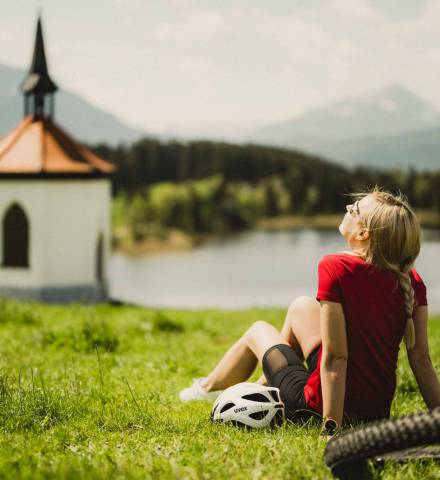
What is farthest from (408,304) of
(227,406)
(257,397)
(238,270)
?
(238,270)

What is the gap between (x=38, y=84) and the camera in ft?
84.9

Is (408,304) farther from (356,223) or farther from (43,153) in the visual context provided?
(43,153)

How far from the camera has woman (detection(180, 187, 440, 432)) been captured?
3740mm

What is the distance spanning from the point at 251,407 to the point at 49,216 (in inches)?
859

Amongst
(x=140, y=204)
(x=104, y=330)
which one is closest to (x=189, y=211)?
(x=140, y=204)

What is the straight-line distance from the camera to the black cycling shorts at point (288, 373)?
13.7ft

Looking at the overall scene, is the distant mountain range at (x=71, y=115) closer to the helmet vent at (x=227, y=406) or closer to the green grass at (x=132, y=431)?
the green grass at (x=132, y=431)

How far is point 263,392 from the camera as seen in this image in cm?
423

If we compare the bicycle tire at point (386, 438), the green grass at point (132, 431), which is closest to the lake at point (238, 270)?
the green grass at point (132, 431)

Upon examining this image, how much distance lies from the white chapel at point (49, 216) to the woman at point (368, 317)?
21.5 meters

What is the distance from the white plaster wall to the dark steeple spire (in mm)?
3431

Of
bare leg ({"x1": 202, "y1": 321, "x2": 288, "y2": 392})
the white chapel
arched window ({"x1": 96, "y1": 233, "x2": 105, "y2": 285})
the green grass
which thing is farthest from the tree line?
bare leg ({"x1": 202, "y1": 321, "x2": 288, "y2": 392})

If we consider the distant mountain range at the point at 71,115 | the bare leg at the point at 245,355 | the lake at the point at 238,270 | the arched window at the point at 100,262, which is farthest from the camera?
the lake at the point at 238,270

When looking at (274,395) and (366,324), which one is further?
(274,395)
